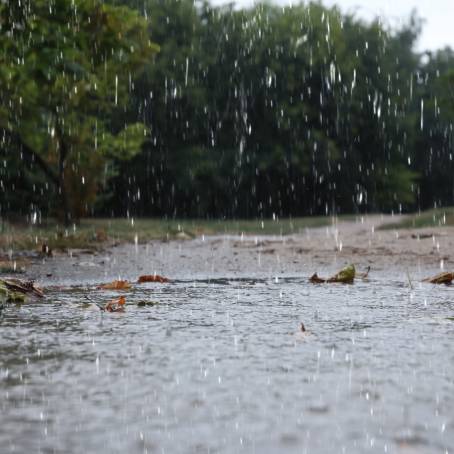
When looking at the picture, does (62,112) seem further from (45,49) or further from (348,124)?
(348,124)

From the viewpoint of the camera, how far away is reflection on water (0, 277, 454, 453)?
58.4 inches

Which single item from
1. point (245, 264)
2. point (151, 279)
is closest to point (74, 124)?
point (245, 264)

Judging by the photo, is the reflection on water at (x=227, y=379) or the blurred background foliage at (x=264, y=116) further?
the blurred background foliage at (x=264, y=116)

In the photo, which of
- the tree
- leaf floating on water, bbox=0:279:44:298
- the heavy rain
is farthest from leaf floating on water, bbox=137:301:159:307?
the tree

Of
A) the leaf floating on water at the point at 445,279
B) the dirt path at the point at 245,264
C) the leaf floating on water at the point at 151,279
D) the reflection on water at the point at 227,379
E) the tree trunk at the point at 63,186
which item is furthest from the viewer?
the tree trunk at the point at 63,186

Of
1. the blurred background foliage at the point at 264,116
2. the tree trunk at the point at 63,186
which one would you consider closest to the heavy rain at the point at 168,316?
the tree trunk at the point at 63,186

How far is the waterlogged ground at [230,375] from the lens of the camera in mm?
1489

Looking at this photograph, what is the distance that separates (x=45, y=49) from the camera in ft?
27.3

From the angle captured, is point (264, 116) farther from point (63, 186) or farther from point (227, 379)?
point (227, 379)

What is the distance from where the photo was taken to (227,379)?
2031 millimetres

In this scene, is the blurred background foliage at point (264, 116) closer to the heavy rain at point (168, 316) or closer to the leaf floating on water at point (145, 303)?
the heavy rain at point (168, 316)

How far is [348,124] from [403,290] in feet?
126

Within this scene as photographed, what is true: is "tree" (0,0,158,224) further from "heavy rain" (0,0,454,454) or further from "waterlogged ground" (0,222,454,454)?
"waterlogged ground" (0,222,454,454)

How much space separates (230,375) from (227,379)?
0.05 meters
